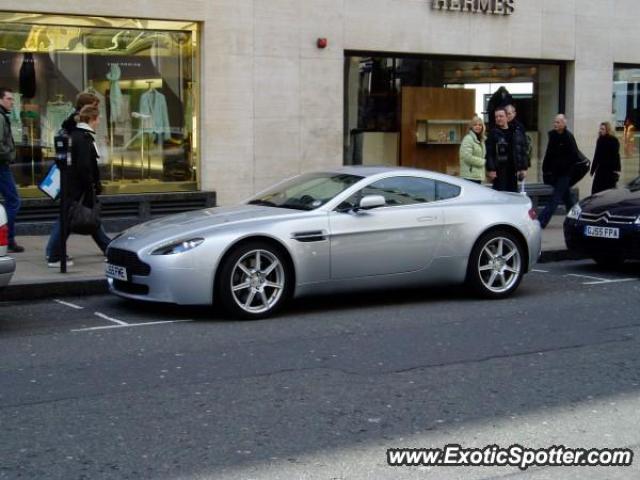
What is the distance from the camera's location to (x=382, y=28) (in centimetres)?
1656

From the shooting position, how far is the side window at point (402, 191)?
9.66m

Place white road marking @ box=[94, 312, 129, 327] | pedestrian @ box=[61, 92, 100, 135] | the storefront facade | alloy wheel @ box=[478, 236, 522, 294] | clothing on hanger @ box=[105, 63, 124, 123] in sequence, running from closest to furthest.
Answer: white road marking @ box=[94, 312, 129, 327] → alloy wheel @ box=[478, 236, 522, 294] → pedestrian @ box=[61, 92, 100, 135] → the storefront facade → clothing on hanger @ box=[105, 63, 124, 123]

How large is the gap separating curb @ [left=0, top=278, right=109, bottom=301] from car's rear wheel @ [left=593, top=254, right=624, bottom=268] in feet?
18.7

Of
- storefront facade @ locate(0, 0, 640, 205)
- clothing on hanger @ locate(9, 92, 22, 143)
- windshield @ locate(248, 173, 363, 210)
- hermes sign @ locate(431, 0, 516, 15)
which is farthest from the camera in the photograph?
hermes sign @ locate(431, 0, 516, 15)

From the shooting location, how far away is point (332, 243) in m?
9.21

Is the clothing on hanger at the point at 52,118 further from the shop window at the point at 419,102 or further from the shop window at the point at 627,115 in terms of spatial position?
the shop window at the point at 627,115

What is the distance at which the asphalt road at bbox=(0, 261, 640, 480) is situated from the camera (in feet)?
17.4

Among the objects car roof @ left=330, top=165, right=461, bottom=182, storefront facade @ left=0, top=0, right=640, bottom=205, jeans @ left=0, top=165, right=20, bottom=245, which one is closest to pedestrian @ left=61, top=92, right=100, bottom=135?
jeans @ left=0, top=165, right=20, bottom=245

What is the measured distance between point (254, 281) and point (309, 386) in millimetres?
2356

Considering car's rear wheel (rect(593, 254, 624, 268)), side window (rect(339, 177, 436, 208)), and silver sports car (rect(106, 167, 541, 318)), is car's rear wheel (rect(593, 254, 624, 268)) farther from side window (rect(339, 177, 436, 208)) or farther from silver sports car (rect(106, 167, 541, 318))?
side window (rect(339, 177, 436, 208))

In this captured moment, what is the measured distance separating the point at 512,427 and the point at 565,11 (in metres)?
14.3

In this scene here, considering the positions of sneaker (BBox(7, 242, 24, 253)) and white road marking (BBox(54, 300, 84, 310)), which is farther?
sneaker (BBox(7, 242, 24, 253))

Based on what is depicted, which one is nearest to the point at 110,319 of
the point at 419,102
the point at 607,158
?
the point at 419,102

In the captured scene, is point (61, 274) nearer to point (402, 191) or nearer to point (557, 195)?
point (402, 191)
